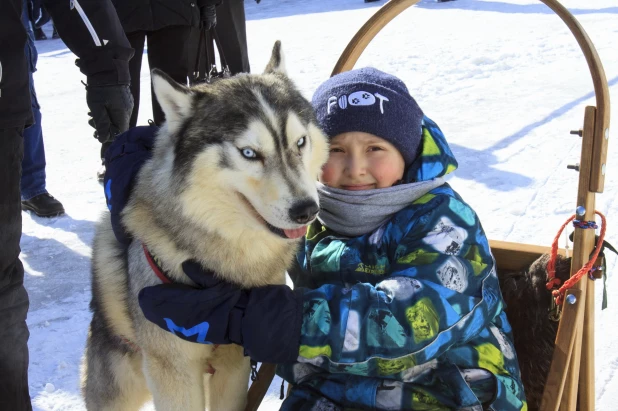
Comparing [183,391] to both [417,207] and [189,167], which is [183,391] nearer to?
[189,167]

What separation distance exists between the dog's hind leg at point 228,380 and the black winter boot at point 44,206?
2.60m

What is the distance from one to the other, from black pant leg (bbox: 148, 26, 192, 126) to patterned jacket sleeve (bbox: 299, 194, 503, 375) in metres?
2.96

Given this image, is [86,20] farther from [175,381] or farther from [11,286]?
[175,381]

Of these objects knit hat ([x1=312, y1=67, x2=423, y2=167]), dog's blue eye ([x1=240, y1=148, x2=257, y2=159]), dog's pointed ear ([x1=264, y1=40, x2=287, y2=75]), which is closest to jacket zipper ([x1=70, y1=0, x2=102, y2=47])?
dog's pointed ear ([x1=264, y1=40, x2=287, y2=75])

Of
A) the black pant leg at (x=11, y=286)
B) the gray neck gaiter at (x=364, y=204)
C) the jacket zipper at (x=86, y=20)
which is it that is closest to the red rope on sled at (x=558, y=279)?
the gray neck gaiter at (x=364, y=204)

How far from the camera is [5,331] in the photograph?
6.24ft

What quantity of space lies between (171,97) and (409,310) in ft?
2.73

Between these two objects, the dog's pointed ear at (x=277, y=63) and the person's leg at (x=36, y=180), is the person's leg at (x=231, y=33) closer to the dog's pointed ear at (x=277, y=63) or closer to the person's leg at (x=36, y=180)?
the person's leg at (x=36, y=180)

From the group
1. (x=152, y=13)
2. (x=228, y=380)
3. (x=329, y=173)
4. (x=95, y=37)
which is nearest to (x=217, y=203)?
(x=329, y=173)

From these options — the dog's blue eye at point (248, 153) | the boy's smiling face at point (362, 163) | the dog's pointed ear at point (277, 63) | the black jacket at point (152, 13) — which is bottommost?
the black jacket at point (152, 13)

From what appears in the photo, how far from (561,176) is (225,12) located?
9.72 ft

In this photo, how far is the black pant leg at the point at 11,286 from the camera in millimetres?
1849

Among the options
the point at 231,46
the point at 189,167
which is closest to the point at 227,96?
the point at 189,167

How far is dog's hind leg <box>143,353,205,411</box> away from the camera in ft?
6.03
